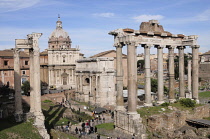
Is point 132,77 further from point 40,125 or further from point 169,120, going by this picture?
point 40,125

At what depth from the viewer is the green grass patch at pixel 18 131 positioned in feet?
52.7

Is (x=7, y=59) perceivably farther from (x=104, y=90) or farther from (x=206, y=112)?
(x=206, y=112)

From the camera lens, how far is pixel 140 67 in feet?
363

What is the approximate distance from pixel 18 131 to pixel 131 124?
8333mm

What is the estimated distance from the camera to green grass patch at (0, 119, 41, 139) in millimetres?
16078

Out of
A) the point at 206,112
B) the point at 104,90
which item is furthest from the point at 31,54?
the point at 104,90

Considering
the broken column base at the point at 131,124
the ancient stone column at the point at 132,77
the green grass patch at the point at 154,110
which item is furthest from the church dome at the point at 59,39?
the ancient stone column at the point at 132,77

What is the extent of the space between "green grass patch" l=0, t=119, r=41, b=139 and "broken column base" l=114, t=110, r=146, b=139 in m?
6.64

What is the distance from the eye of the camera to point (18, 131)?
1702cm

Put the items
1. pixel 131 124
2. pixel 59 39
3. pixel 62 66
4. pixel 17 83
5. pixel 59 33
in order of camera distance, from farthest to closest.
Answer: pixel 59 33 → pixel 59 39 → pixel 62 66 → pixel 17 83 → pixel 131 124

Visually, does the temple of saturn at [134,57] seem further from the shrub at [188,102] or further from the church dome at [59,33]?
the church dome at [59,33]

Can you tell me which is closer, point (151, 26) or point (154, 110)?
point (154, 110)

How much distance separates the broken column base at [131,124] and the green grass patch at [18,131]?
21.8 feet

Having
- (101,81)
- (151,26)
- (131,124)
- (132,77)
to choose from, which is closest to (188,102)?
(131,124)
